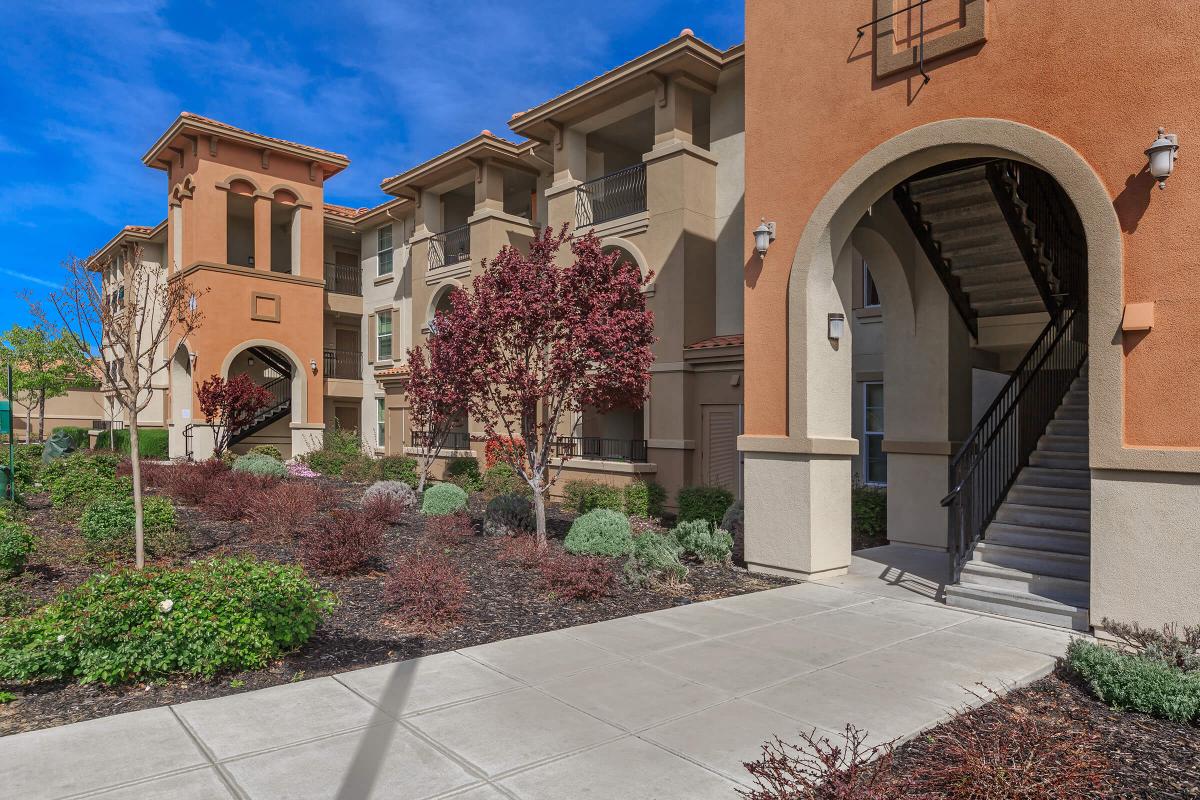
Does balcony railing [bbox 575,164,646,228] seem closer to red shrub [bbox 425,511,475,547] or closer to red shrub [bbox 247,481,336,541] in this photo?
red shrub [bbox 425,511,475,547]

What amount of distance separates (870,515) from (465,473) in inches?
432

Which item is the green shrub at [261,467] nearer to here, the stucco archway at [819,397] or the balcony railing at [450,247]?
the balcony railing at [450,247]

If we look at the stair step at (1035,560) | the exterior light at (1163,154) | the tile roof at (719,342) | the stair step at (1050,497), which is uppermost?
the exterior light at (1163,154)

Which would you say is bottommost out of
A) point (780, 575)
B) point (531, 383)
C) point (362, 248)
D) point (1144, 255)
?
point (780, 575)

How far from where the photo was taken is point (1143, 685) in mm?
5090

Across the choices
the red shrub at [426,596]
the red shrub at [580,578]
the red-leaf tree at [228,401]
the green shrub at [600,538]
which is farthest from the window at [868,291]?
the red-leaf tree at [228,401]

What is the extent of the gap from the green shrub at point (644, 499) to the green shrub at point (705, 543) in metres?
4.68

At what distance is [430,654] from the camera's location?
6.22m

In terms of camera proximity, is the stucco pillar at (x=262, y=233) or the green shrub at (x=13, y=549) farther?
the stucco pillar at (x=262, y=233)

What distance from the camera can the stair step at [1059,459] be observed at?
30.3 ft

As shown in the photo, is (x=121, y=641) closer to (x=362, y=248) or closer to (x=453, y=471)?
(x=453, y=471)

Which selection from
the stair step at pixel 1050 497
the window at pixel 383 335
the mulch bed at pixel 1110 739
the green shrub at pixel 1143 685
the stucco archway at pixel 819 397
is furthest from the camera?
the window at pixel 383 335

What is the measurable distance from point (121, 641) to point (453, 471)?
15287 millimetres

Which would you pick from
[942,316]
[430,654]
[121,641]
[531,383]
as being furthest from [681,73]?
[121,641]
